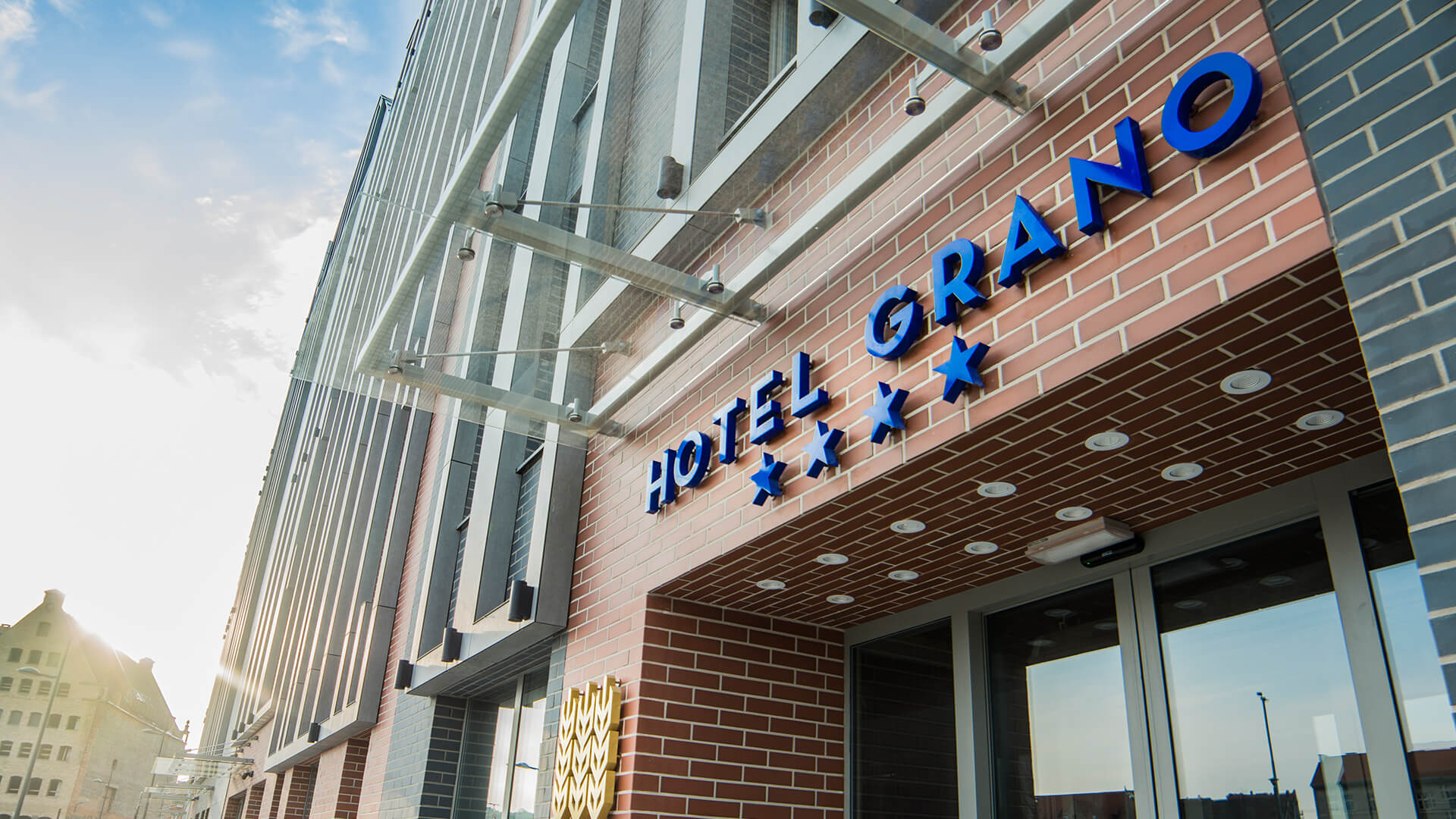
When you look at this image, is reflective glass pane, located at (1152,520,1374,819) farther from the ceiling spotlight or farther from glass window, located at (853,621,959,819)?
glass window, located at (853,621,959,819)

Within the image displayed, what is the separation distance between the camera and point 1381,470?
11.1 ft

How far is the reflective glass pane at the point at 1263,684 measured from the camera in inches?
133

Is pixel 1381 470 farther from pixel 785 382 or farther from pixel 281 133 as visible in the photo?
pixel 281 133

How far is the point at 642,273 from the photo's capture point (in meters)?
4.60

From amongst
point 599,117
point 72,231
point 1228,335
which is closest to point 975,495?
point 1228,335

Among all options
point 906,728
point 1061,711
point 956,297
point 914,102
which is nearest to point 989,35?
point 914,102

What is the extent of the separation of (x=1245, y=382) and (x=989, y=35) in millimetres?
1418

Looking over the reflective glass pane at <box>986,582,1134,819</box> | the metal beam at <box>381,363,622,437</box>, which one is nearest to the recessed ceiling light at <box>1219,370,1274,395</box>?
the reflective glass pane at <box>986,582,1134,819</box>

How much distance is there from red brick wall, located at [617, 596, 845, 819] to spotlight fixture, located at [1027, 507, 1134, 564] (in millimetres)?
1851

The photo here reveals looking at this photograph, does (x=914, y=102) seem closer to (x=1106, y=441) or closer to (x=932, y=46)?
(x=932, y=46)

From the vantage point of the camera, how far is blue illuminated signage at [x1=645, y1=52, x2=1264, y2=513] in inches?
103

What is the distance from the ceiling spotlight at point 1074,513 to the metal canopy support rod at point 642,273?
5.36 feet

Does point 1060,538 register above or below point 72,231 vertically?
below

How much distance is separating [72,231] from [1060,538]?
16337mm
